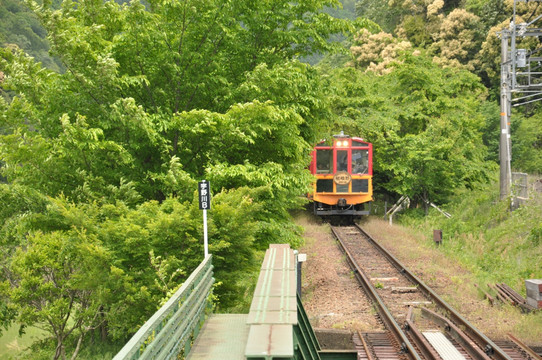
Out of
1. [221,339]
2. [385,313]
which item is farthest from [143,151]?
[221,339]

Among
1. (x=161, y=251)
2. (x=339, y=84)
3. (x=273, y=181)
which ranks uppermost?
(x=339, y=84)

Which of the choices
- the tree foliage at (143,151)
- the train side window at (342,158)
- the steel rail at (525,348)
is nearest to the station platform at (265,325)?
the tree foliage at (143,151)

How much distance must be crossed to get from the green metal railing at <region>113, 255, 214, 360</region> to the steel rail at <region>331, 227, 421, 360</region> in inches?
140

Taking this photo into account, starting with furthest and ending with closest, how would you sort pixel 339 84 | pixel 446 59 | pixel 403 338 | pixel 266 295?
pixel 446 59
pixel 339 84
pixel 403 338
pixel 266 295

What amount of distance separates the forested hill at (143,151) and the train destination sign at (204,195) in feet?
1.12

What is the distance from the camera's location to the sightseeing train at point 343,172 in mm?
21781

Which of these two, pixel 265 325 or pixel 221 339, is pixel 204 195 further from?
pixel 265 325

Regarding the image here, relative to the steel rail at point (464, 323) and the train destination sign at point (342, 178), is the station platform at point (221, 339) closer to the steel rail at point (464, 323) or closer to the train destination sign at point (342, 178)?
the steel rail at point (464, 323)

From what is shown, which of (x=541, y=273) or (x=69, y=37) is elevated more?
(x=69, y=37)

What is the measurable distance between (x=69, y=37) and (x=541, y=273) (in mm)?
12199

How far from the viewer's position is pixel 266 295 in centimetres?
500

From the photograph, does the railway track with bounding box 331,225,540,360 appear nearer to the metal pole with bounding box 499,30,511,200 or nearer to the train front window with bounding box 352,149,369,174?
the metal pole with bounding box 499,30,511,200

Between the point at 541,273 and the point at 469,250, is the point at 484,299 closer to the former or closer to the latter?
the point at 541,273

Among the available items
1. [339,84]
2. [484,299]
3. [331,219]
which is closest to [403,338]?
[484,299]
